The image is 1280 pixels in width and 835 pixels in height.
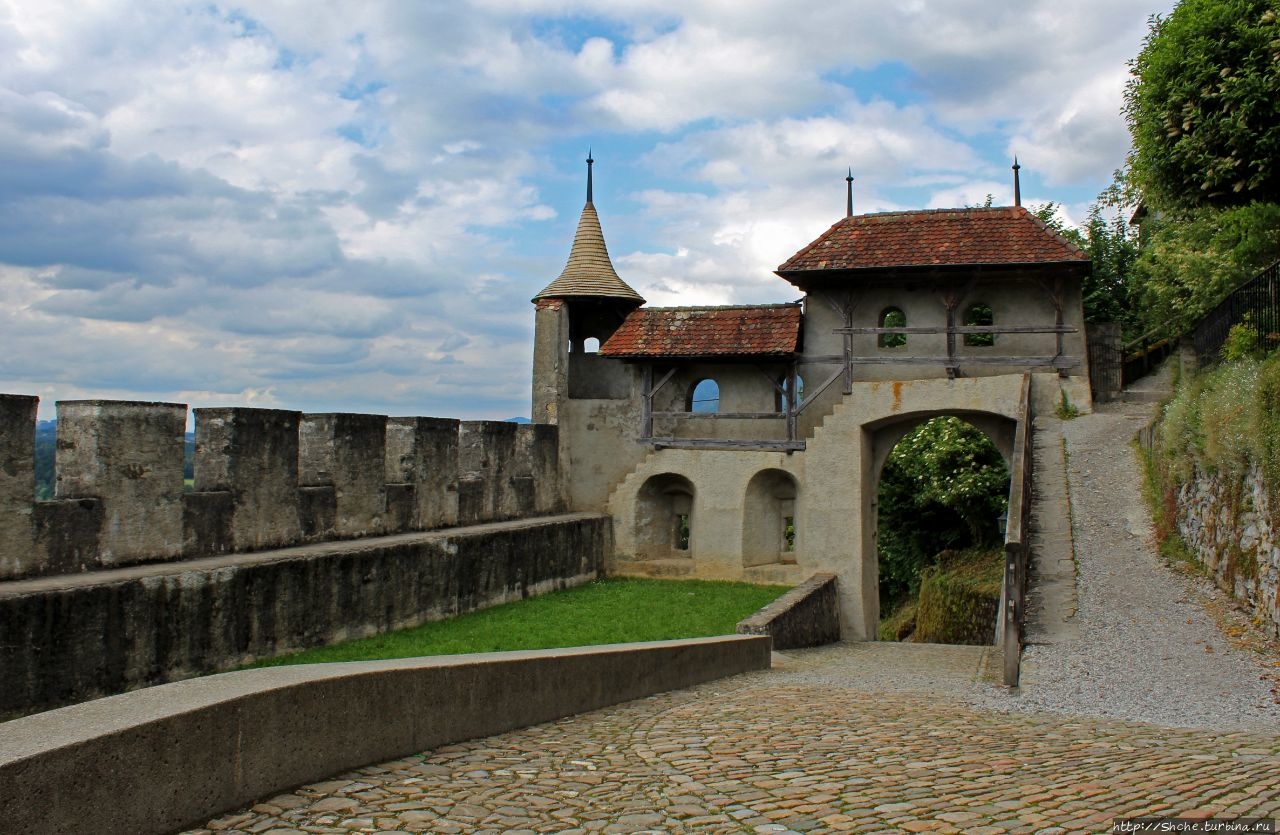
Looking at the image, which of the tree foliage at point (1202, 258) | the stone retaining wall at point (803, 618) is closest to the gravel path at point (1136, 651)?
the stone retaining wall at point (803, 618)

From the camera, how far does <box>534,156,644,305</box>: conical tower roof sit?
24.1 m

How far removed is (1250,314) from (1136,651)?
6.35 m

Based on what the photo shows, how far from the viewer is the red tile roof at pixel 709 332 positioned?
2216 centimetres

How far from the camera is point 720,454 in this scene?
74.4 feet

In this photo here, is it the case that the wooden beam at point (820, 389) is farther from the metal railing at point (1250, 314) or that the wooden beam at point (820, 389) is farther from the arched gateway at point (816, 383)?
the metal railing at point (1250, 314)

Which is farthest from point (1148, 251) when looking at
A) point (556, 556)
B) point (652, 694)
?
point (652, 694)

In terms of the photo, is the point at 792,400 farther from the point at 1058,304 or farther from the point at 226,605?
the point at 226,605

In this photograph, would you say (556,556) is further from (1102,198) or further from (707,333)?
(1102,198)

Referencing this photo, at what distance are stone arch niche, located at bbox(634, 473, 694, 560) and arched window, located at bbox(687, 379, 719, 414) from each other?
1.64 metres

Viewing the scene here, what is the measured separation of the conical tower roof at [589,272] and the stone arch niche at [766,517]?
5.19 m

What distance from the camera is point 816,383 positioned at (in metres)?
22.7

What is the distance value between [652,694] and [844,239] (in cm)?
1485

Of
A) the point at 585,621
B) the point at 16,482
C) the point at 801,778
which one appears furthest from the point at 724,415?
the point at 801,778

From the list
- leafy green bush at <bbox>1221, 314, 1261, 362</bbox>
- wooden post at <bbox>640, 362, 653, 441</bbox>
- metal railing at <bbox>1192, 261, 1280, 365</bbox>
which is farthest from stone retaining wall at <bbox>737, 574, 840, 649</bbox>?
metal railing at <bbox>1192, 261, 1280, 365</bbox>
